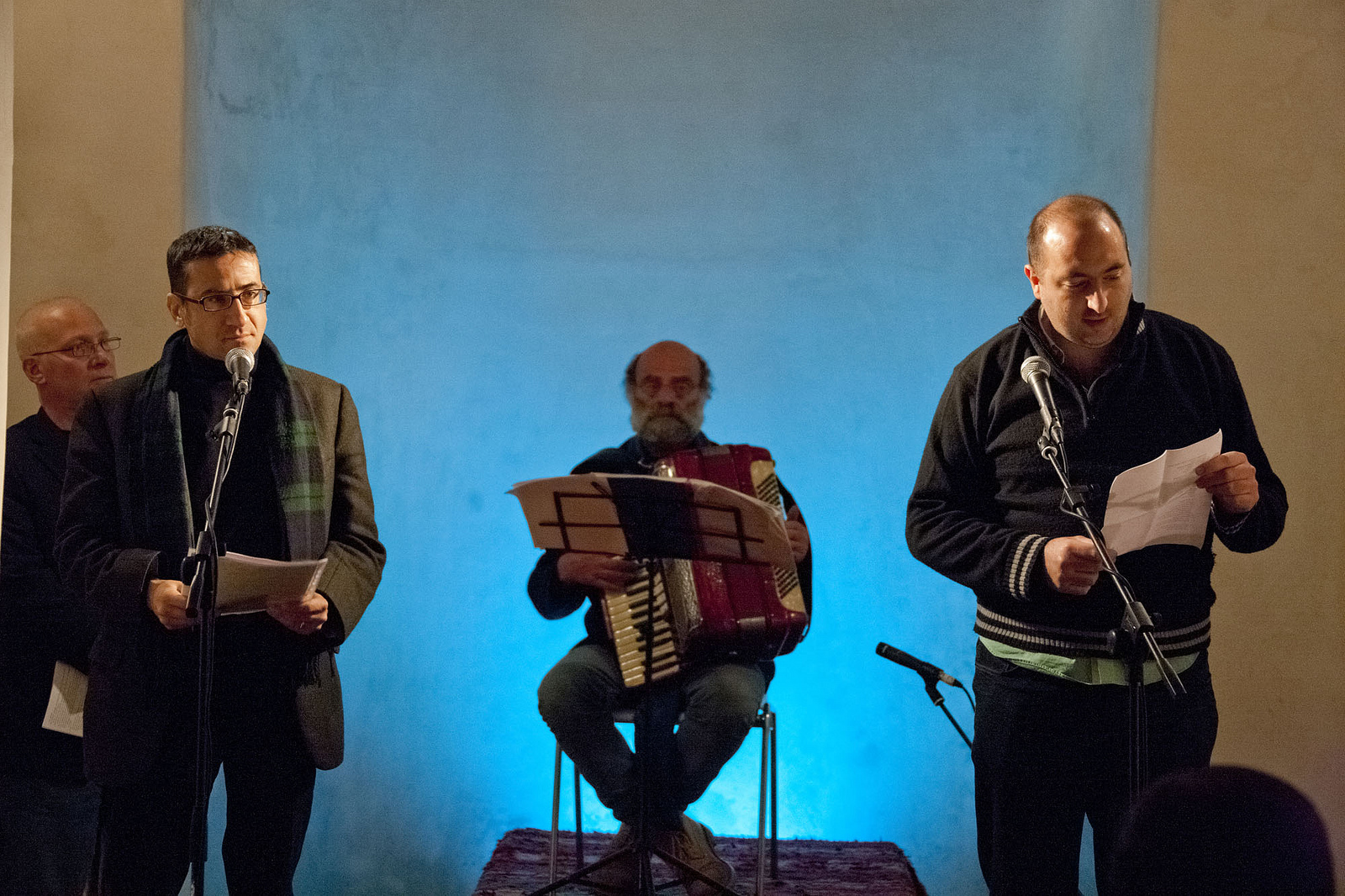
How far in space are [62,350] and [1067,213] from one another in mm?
2799

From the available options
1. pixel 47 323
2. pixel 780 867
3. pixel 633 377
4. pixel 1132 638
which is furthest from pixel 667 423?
pixel 1132 638

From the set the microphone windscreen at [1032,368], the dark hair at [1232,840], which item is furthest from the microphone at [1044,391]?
the dark hair at [1232,840]

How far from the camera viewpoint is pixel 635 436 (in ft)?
12.9

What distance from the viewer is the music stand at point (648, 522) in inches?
109

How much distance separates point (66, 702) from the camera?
9.62 ft

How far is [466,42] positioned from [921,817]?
3.36m

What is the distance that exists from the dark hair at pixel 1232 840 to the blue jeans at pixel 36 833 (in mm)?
2949

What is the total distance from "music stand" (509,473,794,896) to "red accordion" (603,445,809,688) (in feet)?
→ 0.79

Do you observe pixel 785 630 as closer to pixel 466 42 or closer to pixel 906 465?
pixel 906 465

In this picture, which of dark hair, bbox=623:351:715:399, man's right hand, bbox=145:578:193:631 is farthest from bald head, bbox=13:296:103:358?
dark hair, bbox=623:351:715:399

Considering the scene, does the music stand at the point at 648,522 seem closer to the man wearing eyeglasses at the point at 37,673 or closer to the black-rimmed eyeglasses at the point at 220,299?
the black-rimmed eyeglasses at the point at 220,299

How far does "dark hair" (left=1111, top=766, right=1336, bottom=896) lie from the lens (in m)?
0.96

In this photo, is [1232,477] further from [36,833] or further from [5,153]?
[36,833]

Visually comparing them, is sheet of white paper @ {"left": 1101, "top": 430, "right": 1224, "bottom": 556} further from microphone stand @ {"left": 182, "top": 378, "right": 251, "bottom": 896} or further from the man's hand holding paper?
microphone stand @ {"left": 182, "top": 378, "right": 251, "bottom": 896}
